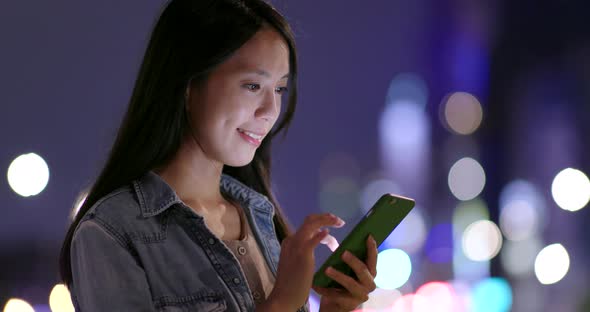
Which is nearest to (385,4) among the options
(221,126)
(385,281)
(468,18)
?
(468,18)

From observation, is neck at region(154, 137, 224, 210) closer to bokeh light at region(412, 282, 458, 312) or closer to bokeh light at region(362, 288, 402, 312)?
bokeh light at region(362, 288, 402, 312)

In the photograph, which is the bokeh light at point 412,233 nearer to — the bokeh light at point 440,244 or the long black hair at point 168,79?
the bokeh light at point 440,244

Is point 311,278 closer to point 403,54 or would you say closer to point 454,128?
point 403,54

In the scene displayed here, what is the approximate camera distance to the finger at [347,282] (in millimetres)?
947

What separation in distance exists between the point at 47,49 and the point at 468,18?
1.60 m

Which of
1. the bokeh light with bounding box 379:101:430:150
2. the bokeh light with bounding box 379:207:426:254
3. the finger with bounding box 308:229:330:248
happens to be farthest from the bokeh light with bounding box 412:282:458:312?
the finger with bounding box 308:229:330:248

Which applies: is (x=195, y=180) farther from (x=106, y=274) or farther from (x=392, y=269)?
(x=392, y=269)

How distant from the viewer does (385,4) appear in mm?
2328

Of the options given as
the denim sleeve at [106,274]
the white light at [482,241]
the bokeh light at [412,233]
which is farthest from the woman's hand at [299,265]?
the white light at [482,241]

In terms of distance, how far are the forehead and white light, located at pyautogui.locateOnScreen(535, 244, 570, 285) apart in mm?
2068

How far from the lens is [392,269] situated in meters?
2.52

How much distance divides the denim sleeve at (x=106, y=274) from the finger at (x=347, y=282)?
221 millimetres

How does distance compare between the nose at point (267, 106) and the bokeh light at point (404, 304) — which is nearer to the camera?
the nose at point (267, 106)

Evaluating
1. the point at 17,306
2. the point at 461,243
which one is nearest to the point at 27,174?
the point at 17,306
